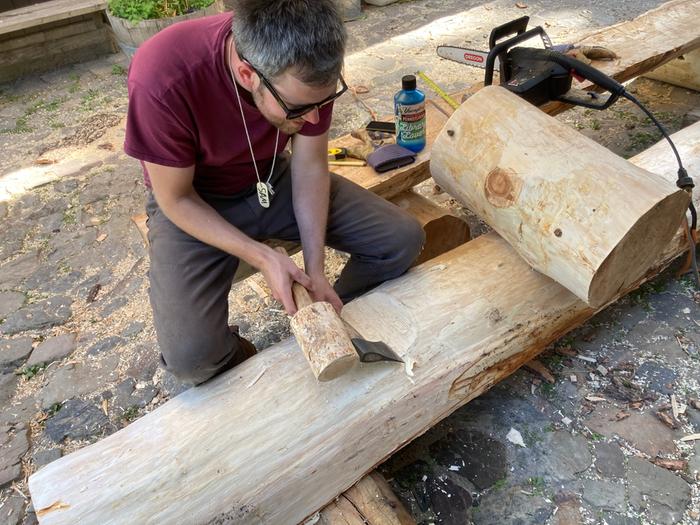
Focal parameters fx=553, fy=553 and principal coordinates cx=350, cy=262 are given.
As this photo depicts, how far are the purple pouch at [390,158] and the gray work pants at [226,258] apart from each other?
0.23 metres

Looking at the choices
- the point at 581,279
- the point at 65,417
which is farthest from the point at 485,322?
the point at 65,417

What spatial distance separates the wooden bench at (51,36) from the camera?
513cm

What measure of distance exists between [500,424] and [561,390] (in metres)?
0.32

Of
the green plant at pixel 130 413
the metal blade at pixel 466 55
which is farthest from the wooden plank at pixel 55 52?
the green plant at pixel 130 413

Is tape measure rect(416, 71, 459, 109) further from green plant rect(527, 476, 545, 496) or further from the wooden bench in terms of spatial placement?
the wooden bench

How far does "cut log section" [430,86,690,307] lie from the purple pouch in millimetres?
292

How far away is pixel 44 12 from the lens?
16.9ft

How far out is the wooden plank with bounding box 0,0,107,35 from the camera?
16.3ft

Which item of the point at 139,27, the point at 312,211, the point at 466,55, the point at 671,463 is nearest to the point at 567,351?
the point at 671,463

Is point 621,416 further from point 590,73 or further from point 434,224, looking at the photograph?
point 590,73

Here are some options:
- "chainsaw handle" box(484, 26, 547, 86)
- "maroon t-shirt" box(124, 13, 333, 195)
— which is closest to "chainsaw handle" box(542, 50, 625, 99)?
"chainsaw handle" box(484, 26, 547, 86)

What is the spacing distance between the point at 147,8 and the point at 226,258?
3.08 metres

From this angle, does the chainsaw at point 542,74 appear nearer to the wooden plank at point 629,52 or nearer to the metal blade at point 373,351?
the wooden plank at point 629,52

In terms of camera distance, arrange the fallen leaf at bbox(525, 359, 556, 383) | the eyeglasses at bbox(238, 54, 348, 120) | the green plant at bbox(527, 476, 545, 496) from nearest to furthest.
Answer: the eyeglasses at bbox(238, 54, 348, 120), the green plant at bbox(527, 476, 545, 496), the fallen leaf at bbox(525, 359, 556, 383)
